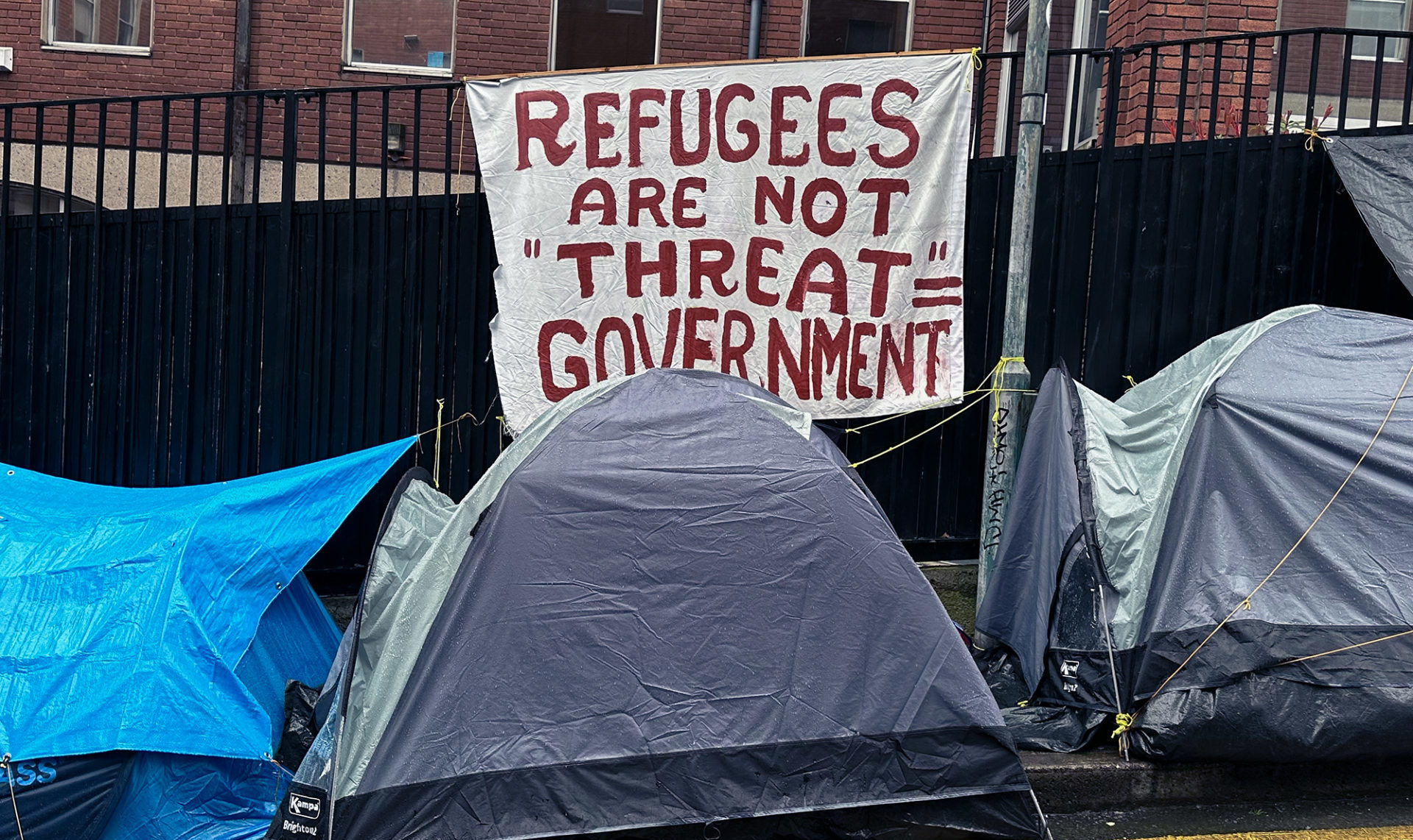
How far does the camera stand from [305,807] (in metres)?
3.67

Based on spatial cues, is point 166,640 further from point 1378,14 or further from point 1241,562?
point 1378,14

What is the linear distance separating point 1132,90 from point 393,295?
439 centimetres

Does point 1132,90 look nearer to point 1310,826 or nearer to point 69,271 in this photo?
point 1310,826

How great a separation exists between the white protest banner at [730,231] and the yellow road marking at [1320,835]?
227 centimetres

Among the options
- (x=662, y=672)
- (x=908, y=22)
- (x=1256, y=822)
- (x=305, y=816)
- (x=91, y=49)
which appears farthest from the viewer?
(x=908, y=22)

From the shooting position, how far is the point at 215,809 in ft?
13.2

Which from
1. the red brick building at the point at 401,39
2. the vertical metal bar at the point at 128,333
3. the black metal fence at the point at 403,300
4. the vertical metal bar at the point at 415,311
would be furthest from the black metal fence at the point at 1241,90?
the vertical metal bar at the point at 128,333

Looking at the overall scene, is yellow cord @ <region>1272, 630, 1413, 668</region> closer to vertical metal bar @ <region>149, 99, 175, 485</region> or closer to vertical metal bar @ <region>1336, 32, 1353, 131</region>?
vertical metal bar @ <region>1336, 32, 1353, 131</region>

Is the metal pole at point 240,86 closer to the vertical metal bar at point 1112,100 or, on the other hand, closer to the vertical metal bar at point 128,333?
the vertical metal bar at point 128,333

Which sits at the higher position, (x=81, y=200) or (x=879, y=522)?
(x=81, y=200)

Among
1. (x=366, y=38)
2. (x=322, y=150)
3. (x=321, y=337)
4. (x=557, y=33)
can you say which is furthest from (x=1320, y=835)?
(x=366, y=38)

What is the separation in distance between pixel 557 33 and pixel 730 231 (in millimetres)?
5156

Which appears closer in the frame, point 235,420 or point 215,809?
point 215,809

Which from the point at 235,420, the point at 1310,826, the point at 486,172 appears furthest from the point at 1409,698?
the point at 235,420
